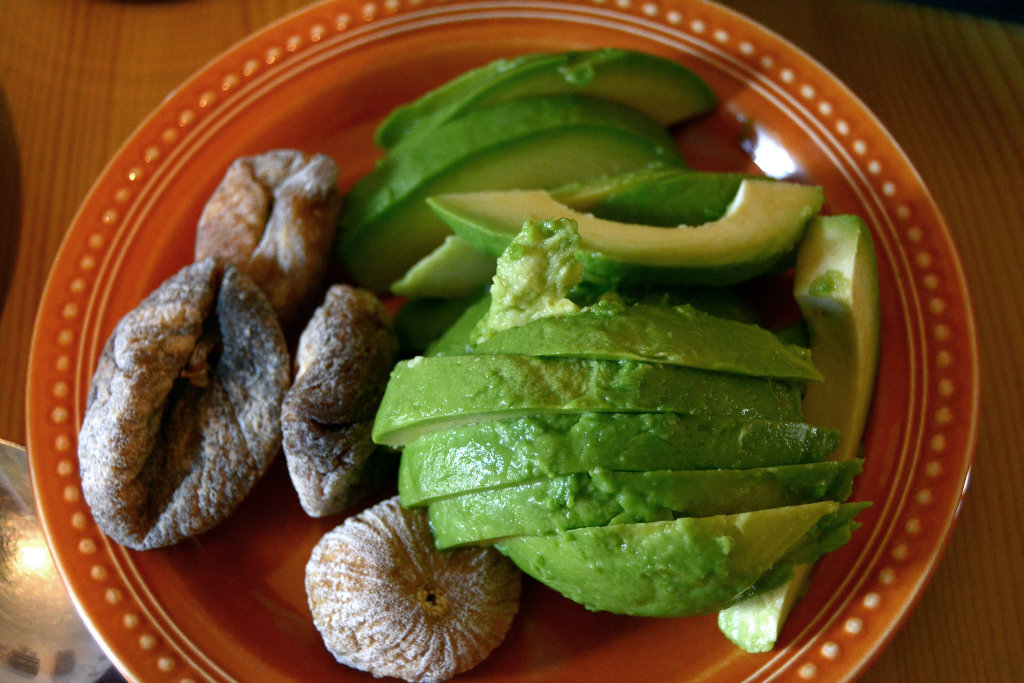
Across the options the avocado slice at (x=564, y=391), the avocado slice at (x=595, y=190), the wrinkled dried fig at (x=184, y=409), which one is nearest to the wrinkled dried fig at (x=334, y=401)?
the wrinkled dried fig at (x=184, y=409)

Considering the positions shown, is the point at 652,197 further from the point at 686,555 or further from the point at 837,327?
the point at 686,555

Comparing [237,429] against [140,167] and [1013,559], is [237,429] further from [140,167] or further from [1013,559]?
[1013,559]

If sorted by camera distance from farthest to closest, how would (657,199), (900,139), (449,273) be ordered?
(900,139) → (449,273) → (657,199)

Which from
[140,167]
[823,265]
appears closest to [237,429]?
[140,167]

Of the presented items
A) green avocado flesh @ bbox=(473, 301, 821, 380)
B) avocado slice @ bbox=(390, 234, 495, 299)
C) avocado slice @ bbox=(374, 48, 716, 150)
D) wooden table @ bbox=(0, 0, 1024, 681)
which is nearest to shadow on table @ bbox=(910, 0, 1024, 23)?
wooden table @ bbox=(0, 0, 1024, 681)

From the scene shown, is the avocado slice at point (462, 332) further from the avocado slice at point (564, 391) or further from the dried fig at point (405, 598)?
the dried fig at point (405, 598)

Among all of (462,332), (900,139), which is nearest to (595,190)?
(462,332)
